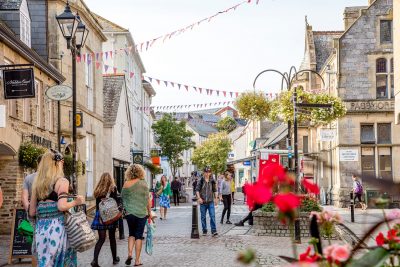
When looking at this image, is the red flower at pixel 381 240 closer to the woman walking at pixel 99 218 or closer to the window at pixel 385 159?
the woman walking at pixel 99 218

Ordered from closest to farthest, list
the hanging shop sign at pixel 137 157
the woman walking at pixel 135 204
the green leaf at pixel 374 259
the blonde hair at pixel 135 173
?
the green leaf at pixel 374 259
the woman walking at pixel 135 204
the blonde hair at pixel 135 173
the hanging shop sign at pixel 137 157

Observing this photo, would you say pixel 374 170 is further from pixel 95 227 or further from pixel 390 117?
pixel 95 227

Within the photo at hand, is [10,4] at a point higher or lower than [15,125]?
higher

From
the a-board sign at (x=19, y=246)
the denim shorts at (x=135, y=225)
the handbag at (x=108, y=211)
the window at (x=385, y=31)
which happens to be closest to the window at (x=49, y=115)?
the a-board sign at (x=19, y=246)

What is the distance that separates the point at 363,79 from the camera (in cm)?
3544

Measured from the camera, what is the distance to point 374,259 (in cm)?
215

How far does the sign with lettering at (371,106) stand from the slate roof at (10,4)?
1907cm

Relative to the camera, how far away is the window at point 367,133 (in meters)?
35.2

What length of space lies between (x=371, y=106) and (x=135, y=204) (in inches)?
1007

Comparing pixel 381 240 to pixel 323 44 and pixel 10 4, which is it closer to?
pixel 10 4

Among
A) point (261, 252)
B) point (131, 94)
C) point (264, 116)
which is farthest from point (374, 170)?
point (261, 252)

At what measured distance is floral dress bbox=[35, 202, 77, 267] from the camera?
8039 millimetres

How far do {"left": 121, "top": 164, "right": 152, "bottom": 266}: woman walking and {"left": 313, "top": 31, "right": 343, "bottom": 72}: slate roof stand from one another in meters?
34.9

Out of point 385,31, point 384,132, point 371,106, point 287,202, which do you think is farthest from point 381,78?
point 287,202
